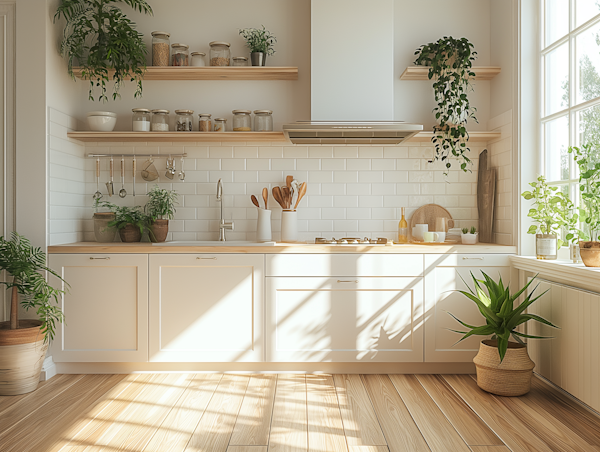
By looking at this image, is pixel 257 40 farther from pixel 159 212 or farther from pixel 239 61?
pixel 159 212

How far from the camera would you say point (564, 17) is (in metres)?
3.03

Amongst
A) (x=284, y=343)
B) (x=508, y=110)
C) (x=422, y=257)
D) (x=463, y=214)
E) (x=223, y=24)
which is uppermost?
(x=223, y=24)

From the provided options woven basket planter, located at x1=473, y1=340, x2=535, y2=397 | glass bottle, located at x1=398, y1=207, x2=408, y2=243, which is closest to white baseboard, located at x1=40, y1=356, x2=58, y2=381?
glass bottle, located at x1=398, y1=207, x2=408, y2=243

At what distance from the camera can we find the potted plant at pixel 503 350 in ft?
9.23

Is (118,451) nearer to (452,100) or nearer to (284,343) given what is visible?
(284,343)

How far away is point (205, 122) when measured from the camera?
3.66 metres

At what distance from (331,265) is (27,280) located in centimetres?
190

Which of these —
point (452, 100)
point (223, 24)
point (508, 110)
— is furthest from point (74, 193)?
point (508, 110)

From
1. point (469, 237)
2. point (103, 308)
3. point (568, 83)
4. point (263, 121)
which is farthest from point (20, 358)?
point (568, 83)

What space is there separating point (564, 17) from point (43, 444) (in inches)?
148

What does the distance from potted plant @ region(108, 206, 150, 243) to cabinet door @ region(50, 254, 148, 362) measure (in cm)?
41

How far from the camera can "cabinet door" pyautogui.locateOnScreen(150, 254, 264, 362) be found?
3.26m

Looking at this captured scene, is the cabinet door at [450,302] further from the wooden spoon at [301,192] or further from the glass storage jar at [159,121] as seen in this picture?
the glass storage jar at [159,121]

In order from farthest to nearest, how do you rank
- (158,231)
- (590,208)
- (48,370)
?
1. (158,231)
2. (48,370)
3. (590,208)
